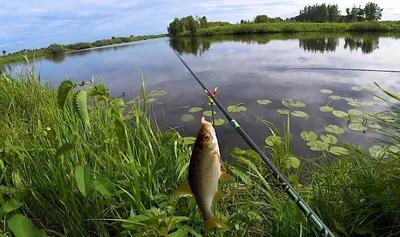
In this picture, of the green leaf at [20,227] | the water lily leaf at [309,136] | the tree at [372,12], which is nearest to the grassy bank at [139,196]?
the green leaf at [20,227]

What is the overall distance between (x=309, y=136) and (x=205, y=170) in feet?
12.8

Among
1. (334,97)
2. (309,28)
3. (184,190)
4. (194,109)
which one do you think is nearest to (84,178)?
(184,190)

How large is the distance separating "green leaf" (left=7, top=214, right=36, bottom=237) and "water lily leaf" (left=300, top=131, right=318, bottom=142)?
13.0ft

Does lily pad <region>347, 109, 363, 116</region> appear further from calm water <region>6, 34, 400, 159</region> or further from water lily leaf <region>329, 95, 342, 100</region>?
water lily leaf <region>329, 95, 342, 100</region>

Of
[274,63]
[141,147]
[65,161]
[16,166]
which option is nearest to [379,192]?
[141,147]

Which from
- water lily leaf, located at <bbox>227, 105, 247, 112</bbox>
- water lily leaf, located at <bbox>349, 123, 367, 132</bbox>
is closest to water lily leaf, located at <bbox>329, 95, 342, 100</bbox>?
water lily leaf, located at <bbox>349, 123, 367, 132</bbox>

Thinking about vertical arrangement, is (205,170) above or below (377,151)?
above

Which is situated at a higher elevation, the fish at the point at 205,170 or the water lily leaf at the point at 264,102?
the fish at the point at 205,170

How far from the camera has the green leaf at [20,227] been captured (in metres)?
0.98

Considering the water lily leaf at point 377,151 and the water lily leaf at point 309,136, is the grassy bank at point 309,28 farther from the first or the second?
the water lily leaf at point 377,151

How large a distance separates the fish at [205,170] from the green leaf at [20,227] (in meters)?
0.67

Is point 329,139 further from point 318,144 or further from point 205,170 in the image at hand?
point 205,170

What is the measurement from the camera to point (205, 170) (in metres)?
0.72

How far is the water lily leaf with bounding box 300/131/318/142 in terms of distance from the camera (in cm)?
412
